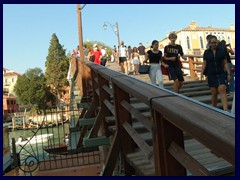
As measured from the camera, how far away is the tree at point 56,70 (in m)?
64.4

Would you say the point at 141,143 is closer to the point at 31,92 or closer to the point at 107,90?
the point at 107,90

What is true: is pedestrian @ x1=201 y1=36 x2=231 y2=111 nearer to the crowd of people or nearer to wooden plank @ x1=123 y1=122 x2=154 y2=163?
the crowd of people

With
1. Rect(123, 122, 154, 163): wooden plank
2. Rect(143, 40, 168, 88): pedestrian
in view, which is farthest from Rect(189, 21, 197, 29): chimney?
Rect(123, 122, 154, 163): wooden plank

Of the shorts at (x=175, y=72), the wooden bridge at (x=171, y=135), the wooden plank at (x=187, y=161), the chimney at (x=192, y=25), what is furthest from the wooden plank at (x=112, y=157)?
the chimney at (x=192, y=25)

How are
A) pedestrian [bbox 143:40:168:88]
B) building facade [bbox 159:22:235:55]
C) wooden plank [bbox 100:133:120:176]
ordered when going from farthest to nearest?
1. building facade [bbox 159:22:235:55]
2. pedestrian [bbox 143:40:168:88]
3. wooden plank [bbox 100:133:120:176]

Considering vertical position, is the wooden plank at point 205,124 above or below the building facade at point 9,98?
above

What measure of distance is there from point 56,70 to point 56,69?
21cm

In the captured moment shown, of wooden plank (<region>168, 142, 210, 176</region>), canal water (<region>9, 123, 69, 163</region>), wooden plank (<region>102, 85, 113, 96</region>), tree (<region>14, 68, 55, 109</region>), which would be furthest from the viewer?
tree (<region>14, 68, 55, 109</region>)

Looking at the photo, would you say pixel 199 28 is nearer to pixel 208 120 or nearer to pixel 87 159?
pixel 87 159

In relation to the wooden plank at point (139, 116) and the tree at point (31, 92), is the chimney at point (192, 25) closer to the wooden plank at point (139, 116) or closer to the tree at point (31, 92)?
the tree at point (31, 92)

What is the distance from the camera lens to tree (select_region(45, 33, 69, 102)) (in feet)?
211

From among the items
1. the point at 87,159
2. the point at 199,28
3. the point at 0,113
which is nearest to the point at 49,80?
the point at 199,28

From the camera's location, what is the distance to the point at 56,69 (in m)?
64.9
